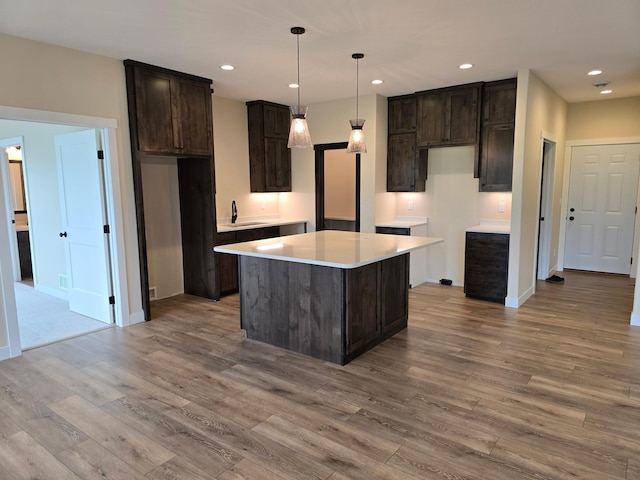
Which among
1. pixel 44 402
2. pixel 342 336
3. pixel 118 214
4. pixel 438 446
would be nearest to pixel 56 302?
pixel 118 214

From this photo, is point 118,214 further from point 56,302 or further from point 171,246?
point 56,302

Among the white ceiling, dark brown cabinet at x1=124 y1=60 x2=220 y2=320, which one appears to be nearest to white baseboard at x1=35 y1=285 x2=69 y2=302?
dark brown cabinet at x1=124 y1=60 x2=220 y2=320

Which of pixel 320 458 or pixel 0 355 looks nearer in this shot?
pixel 320 458

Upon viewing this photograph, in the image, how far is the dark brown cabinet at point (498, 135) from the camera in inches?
199

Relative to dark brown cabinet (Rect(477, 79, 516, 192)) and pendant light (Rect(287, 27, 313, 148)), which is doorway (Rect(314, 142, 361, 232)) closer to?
dark brown cabinet (Rect(477, 79, 516, 192))

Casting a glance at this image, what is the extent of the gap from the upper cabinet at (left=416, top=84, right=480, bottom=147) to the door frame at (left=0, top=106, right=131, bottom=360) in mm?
3817

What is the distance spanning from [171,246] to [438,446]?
429 centimetres

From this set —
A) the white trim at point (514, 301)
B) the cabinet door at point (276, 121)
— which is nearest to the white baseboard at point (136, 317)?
the cabinet door at point (276, 121)

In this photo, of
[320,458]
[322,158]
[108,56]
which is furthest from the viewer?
[322,158]

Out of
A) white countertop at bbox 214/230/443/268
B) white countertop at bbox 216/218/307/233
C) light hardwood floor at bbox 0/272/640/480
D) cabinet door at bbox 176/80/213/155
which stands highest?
cabinet door at bbox 176/80/213/155

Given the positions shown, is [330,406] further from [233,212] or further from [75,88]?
[233,212]

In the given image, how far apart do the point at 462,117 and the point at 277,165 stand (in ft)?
9.23

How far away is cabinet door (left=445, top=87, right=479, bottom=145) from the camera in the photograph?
5.27 meters

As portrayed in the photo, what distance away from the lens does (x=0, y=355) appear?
355cm
